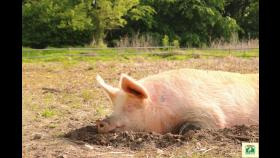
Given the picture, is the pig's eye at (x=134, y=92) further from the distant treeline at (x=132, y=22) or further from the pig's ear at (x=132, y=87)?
the distant treeline at (x=132, y=22)

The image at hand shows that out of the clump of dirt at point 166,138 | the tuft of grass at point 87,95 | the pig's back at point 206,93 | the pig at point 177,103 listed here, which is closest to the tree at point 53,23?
the tuft of grass at point 87,95

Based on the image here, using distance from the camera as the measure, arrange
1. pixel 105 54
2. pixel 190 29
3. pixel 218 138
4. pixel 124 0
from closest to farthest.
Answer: pixel 218 138 → pixel 105 54 → pixel 124 0 → pixel 190 29

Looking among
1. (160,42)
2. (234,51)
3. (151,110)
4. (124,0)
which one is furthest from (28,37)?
(151,110)

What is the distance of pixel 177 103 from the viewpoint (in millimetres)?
5957

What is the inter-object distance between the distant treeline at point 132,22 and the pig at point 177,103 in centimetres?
2248

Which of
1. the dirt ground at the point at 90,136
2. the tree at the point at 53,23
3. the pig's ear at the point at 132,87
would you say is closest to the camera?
the dirt ground at the point at 90,136

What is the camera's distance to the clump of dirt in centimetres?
557

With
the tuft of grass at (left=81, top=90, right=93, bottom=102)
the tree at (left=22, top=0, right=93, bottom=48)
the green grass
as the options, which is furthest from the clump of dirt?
the tree at (left=22, top=0, right=93, bottom=48)

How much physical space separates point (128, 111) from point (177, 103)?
62 centimetres

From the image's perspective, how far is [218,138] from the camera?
5.66 m

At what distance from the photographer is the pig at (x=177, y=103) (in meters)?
5.84

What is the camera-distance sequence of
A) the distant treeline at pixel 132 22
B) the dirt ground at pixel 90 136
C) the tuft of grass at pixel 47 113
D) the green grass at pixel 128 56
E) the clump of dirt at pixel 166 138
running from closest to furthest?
the dirt ground at pixel 90 136
the clump of dirt at pixel 166 138
the tuft of grass at pixel 47 113
the green grass at pixel 128 56
the distant treeline at pixel 132 22

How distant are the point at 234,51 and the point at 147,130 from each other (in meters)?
18.3
